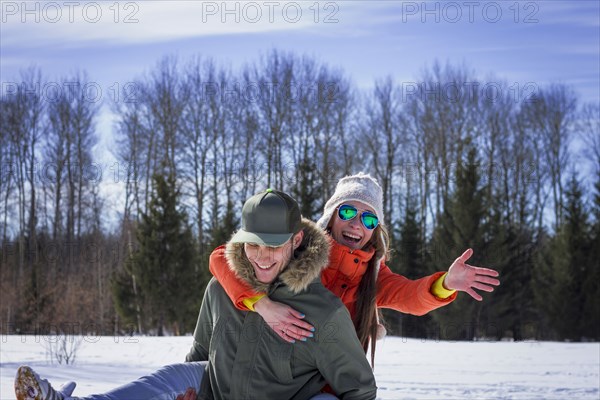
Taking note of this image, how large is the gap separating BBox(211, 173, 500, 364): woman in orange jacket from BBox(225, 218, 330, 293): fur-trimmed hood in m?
0.06

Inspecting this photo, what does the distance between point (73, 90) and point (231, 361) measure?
89.0 ft

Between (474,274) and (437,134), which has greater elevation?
(437,134)

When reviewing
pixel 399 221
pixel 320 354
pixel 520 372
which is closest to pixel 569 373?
pixel 520 372

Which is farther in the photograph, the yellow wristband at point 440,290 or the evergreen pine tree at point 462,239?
the evergreen pine tree at point 462,239

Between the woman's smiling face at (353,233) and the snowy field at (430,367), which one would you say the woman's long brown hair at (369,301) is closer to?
the woman's smiling face at (353,233)

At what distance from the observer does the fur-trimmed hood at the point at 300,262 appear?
3445mm

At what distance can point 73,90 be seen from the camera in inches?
1138

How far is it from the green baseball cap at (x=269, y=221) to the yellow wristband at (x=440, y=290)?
34.8 inches

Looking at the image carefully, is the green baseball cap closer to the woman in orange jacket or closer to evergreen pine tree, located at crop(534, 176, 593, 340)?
the woman in orange jacket

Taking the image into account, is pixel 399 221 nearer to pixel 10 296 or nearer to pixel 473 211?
pixel 473 211

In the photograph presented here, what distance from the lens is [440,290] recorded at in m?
3.94

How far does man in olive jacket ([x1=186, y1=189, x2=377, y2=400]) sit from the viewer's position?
3406 mm

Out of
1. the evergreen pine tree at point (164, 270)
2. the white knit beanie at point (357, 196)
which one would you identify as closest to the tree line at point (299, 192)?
the evergreen pine tree at point (164, 270)

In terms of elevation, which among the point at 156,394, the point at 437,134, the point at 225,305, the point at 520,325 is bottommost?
the point at 520,325
